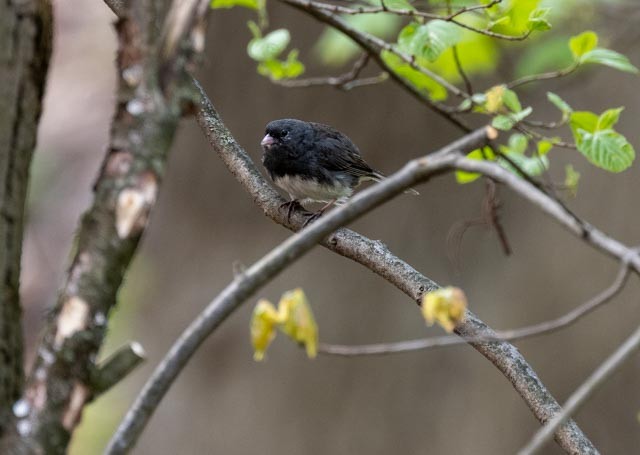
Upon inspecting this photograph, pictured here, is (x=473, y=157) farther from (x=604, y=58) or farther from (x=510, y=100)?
(x=604, y=58)

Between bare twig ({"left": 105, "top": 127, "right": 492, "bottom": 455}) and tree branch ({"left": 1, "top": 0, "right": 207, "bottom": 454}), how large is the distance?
0.09 m

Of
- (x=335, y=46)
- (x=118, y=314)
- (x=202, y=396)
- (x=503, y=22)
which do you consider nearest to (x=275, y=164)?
(x=335, y=46)

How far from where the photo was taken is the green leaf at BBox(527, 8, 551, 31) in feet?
7.45

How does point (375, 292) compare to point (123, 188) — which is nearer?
point (123, 188)

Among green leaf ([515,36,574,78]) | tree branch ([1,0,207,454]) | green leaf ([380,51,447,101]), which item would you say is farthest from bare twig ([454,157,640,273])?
green leaf ([515,36,574,78])

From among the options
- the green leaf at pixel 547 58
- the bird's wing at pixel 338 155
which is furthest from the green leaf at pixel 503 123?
the green leaf at pixel 547 58

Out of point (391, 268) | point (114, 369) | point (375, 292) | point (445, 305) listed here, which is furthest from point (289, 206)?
point (375, 292)

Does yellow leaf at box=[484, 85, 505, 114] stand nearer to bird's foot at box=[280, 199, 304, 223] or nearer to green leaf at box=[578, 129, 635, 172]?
green leaf at box=[578, 129, 635, 172]

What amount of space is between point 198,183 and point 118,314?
2149 millimetres

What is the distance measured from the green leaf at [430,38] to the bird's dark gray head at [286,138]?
161cm

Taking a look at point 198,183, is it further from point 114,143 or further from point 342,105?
point 114,143

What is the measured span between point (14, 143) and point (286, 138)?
2.66 meters

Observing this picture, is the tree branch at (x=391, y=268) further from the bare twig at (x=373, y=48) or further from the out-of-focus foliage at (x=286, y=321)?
the out-of-focus foliage at (x=286, y=321)

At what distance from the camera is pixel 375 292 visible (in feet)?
19.5
